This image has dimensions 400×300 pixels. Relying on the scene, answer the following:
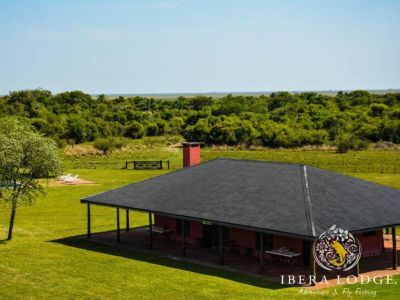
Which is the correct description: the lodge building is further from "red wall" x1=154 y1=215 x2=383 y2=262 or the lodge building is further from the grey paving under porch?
the grey paving under porch

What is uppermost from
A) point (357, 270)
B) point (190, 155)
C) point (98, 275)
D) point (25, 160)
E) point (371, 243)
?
point (25, 160)

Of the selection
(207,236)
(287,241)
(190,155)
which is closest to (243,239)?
(207,236)

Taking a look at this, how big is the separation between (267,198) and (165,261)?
4890mm

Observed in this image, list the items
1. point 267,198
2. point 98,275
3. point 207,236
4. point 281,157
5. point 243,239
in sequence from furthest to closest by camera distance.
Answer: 1. point 281,157
2. point 207,236
3. point 243,239
4. point 267,198
5. point 98,275

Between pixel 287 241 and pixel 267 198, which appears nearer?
pixel 287 241

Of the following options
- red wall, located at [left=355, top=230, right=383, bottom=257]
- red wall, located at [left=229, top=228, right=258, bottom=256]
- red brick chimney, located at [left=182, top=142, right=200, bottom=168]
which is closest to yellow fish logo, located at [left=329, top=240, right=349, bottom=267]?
red wall, located at [left=355, top=230, right=383, bottom=257]

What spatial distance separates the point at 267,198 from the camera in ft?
82.0

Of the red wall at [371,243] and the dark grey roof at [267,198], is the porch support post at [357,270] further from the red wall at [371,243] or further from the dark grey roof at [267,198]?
the red wall at [371,243]

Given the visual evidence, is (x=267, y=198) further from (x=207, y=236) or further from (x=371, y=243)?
(x=371, y=243)

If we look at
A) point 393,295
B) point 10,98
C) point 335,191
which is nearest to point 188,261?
point 335,191

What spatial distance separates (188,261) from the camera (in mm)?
25594

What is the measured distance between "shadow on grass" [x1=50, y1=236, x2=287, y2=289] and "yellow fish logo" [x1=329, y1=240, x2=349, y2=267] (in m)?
2.22

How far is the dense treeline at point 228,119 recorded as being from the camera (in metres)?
91.2

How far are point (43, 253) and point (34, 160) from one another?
4.57 m
